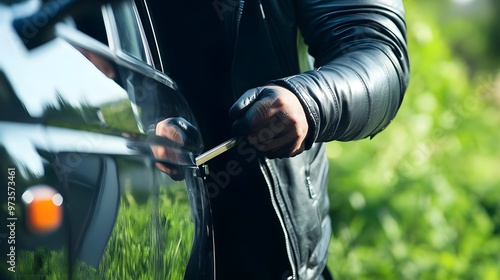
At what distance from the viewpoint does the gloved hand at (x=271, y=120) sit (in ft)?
5.02

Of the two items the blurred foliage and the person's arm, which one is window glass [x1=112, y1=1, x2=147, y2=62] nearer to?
the person's arm

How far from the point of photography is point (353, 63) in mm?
1735

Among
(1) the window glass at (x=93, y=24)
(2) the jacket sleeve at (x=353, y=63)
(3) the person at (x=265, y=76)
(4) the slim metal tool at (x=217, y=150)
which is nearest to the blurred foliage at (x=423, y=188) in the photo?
(3) the person at (x=265, y=76)

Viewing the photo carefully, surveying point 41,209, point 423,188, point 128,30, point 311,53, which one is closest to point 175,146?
point 128,30

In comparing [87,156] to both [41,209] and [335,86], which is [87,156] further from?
[335,86]

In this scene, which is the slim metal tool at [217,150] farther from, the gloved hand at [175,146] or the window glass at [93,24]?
the window glass at [93,24]

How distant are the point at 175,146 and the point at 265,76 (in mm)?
404

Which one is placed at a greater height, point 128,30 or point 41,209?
point 128,30

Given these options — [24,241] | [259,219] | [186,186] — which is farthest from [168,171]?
[259,219]

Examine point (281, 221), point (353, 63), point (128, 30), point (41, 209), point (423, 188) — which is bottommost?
point (423, 188)

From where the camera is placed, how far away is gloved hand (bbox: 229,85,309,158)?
153cm

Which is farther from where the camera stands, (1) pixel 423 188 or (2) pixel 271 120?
(1) pixel 423 188

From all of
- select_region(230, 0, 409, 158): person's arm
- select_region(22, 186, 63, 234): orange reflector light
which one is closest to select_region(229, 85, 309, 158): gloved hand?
select_region(230, 0, 409, 158): person's arm

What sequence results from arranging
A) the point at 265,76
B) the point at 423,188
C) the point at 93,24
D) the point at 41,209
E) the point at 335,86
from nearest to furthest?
1. the point at 41,209
2. the point at 93,24
3. the point at 335,86
4. the point at 265,76
5. the point at 423,188
